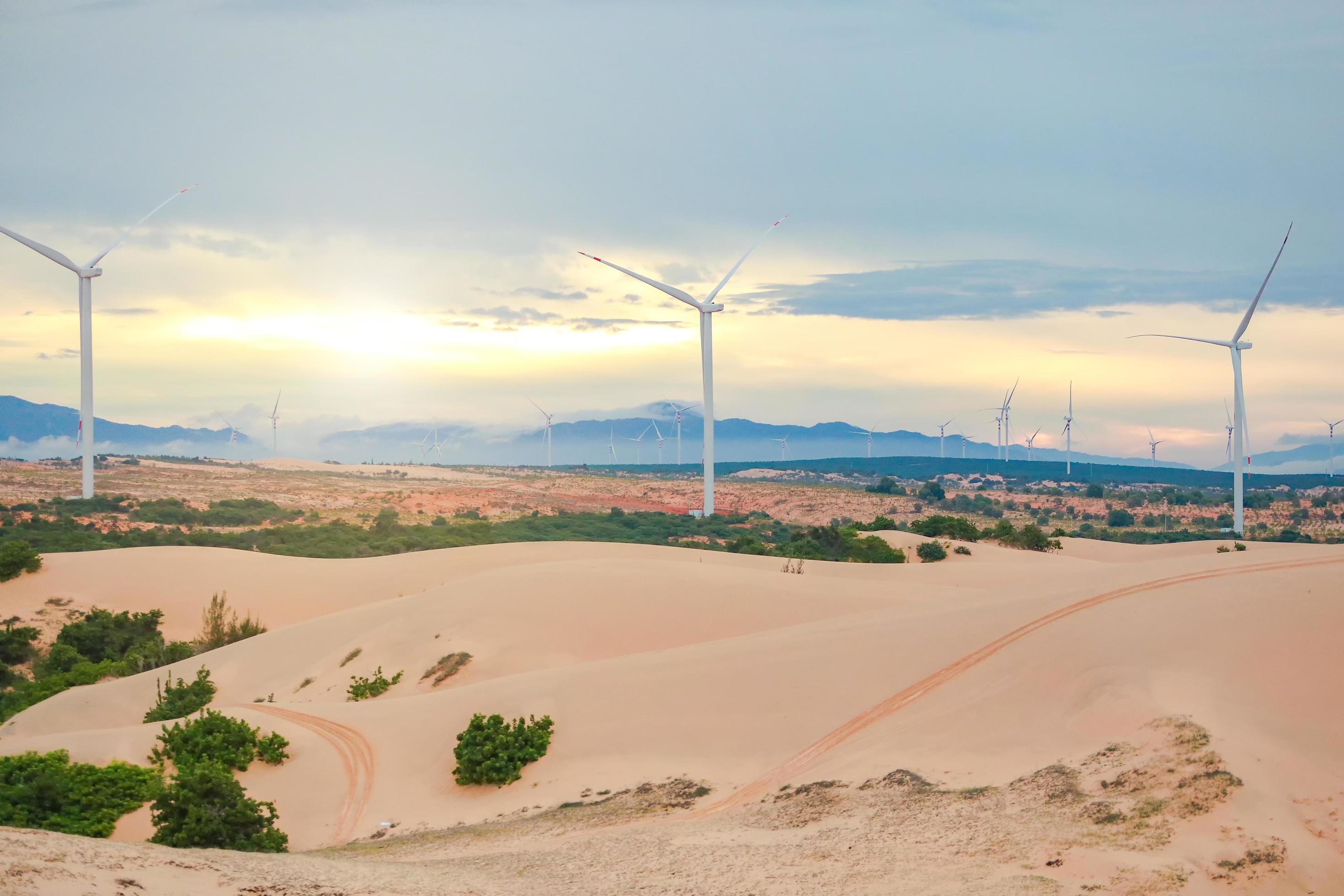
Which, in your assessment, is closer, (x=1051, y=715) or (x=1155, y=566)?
(x=1051, y=715)

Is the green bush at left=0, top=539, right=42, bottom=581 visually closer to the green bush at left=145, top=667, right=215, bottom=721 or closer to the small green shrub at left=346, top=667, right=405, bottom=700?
the green bush at left=145, top=667, right=215, bottom=721

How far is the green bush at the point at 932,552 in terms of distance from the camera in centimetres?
5294

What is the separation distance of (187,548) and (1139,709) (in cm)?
5094

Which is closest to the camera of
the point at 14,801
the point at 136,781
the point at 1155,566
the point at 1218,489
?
the point at 14,801

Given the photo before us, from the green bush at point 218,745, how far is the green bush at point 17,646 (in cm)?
2519

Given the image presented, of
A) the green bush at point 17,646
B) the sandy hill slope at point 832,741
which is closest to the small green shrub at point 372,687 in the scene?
the sandy hill slope at point 832,741

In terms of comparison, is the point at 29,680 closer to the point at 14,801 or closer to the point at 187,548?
the point at 187,548

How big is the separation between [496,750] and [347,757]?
3.97 metres

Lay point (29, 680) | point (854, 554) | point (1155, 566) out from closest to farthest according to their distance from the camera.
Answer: point (1155, 566), point (29, 680), point (854, 554)

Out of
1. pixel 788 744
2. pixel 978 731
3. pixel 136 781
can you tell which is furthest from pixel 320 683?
pixel 978 731

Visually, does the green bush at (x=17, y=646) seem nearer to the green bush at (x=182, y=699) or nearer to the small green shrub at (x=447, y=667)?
the green bush at (x=182, y=699)

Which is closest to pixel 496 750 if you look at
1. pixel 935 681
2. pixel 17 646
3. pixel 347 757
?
pixel 347 757

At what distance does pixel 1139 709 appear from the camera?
15.5 m

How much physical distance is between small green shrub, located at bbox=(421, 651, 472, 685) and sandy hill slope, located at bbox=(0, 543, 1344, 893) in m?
0.48
